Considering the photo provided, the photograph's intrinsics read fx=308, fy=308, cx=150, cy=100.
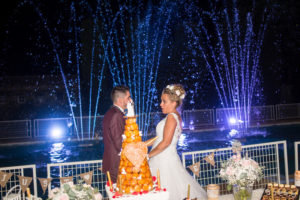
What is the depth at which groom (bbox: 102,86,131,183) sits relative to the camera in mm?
3918

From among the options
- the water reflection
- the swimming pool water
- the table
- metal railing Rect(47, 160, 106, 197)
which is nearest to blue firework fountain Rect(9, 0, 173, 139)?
the swimming pool water

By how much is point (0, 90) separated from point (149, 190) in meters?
31.9

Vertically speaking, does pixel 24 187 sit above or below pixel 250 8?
below

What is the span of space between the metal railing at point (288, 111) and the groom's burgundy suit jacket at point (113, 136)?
1705 cm

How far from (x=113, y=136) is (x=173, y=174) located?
39.9 inches

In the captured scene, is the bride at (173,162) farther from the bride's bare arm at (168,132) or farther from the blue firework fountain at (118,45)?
the blue firework fountain at (118,45)

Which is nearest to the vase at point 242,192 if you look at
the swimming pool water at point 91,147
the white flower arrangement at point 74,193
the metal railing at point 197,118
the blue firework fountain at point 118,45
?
the white flower arrangement at point 74,193

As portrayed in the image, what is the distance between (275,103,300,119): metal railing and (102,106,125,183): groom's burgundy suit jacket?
55.9 feet

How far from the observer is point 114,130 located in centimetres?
392

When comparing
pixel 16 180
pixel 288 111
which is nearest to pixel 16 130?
pixel 16 180

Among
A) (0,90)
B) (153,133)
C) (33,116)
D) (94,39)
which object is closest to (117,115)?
(153,133)

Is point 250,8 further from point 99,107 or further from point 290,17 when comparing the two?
point 99,107

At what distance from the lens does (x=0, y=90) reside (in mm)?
30875

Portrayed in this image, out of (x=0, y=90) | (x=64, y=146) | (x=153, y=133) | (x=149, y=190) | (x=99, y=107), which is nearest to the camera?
(x=149, y=190)
